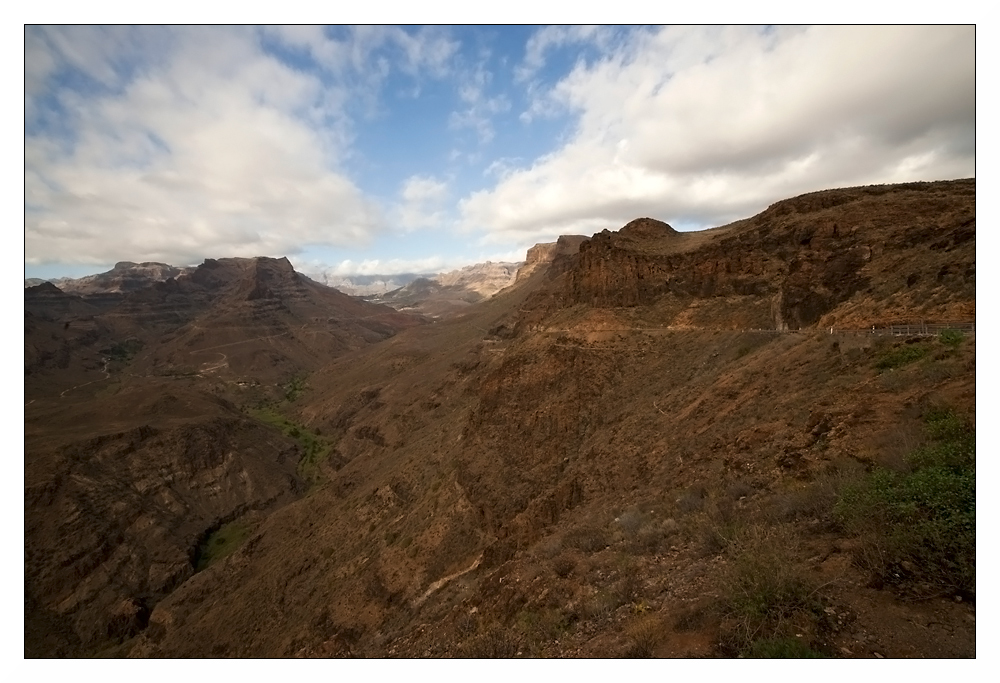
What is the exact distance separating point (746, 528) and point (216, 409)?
66386 millimetres

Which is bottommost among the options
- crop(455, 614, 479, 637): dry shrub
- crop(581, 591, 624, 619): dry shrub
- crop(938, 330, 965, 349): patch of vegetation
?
crop(455, 614, 479, 637): dry shrub

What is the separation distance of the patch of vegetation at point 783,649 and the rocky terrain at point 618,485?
67 mm

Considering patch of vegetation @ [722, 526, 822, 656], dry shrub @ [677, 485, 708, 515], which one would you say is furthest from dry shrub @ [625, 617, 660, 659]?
dry shrub @ [677, 485, 708, 515]

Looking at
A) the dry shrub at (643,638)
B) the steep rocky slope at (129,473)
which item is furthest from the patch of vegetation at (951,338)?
the steep rocky slope at (129,473)

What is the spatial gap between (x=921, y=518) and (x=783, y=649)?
2508 millimetres

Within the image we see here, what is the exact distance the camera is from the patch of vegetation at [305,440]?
55.1 m

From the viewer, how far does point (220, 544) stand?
1569 inches

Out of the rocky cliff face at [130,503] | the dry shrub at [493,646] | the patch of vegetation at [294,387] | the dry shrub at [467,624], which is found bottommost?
the rocky cliff face at [130,503]

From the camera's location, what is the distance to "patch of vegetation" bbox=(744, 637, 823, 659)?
15.4ft

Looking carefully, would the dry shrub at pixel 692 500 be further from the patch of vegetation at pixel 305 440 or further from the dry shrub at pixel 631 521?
the patch of vegetation at pixel 305 440

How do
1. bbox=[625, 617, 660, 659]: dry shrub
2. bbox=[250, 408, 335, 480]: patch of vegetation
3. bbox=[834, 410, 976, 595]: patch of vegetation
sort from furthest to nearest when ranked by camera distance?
bbox=[250, 408, 335, 480]: patch of vegetation, bbox=[625, 617, 660, 659]: dry shrub, bbox=[834, 410, 976, 595]: patch of vegetation

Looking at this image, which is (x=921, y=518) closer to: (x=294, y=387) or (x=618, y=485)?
(x=618, y=485)

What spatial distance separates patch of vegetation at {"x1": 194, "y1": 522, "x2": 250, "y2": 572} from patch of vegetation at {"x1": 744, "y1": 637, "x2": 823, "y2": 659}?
139 ft

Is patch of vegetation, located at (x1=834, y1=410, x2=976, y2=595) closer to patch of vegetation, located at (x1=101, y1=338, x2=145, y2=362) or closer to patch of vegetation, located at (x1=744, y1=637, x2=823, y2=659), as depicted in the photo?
patch of vegetation, located at (x1=744, y1=637, x2=823, y2=659)
